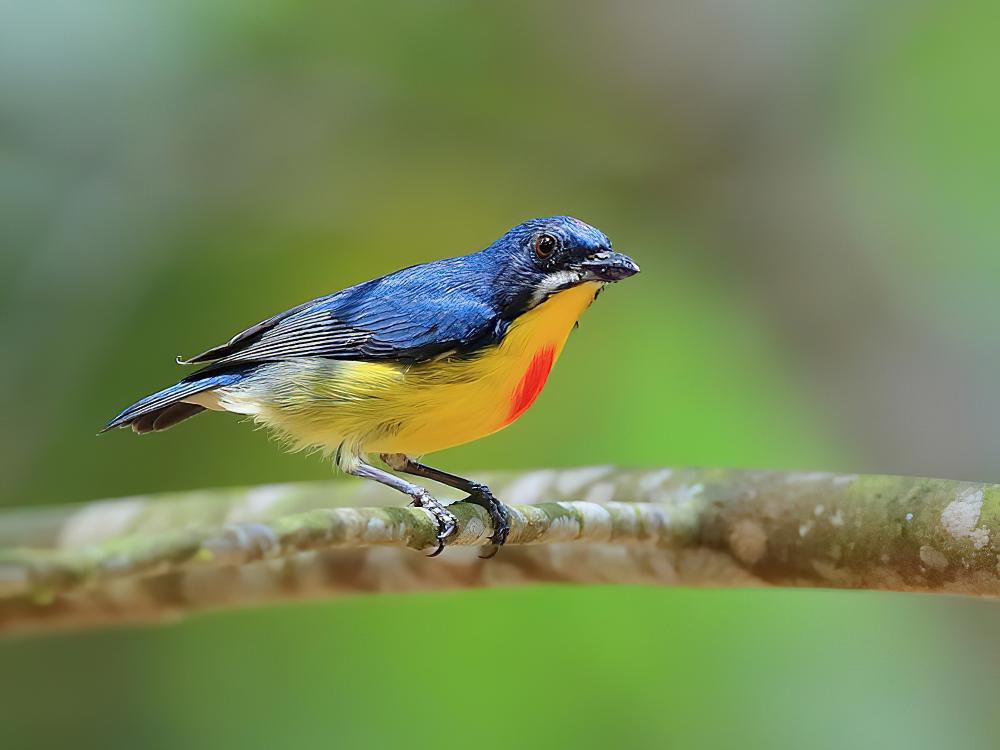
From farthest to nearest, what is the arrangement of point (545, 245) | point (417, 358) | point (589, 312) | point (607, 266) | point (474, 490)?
point (589, 312) → point (474, 490) → point (417, 358) → point (545, 245) → point (607, 266)

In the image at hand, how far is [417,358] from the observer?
7.54ft

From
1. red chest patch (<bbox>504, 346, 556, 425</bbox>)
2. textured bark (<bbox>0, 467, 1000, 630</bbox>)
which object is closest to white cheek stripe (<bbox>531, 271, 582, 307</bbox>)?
red chest patch (<bbox>504, 346, 556, 425</bbox>)

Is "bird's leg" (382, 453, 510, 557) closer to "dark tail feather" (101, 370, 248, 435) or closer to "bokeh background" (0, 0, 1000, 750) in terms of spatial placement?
"dark tail feather" (101, 370, 248, 435)

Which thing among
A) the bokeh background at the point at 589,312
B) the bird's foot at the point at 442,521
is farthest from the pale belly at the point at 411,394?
the bokeh background at the point at 589,312

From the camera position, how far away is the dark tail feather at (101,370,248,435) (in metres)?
2.16

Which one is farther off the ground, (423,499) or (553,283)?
(553,283)

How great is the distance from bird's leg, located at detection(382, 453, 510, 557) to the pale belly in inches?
5.2

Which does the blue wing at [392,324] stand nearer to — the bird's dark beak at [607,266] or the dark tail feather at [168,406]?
the dark tail feather at [168,406]

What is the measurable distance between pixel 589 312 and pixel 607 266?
165 inches

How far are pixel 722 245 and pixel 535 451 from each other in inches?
79.7

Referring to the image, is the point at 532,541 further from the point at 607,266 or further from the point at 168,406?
the point at 168,406

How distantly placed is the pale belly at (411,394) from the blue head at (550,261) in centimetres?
3

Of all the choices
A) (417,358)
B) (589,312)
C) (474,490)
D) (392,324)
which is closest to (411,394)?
(417,358)

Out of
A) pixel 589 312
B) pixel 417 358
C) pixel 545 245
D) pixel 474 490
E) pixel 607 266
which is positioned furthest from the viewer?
pixel 589 312
